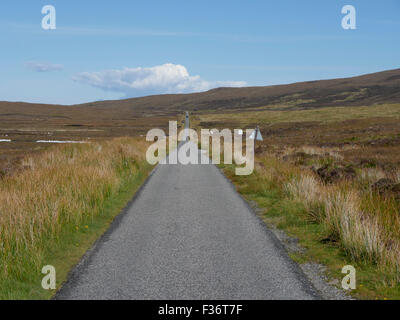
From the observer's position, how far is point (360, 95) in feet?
489

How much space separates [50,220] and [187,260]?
3084 millimetres

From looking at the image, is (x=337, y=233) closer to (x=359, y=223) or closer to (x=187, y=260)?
(x=359, y=223)

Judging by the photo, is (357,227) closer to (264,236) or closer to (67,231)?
(264,236)

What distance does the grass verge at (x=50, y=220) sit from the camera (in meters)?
5.25

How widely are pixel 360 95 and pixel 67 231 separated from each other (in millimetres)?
160214

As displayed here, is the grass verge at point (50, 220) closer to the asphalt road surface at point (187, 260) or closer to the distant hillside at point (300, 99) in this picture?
the asphalt road surface at point (187, 260)

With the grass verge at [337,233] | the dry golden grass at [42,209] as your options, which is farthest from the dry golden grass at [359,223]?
the dry golden grass at [42,209]

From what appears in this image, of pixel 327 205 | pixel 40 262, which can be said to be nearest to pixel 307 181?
pixel 327 205

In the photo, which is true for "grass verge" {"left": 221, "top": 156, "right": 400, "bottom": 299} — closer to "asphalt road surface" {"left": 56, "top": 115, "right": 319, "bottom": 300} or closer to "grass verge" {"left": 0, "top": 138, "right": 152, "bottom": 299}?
"asphalt road surface" {"left": 56, "top": 115, "right": 319, "bottom": 300}

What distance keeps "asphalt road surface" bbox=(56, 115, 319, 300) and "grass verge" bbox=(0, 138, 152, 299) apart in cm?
40

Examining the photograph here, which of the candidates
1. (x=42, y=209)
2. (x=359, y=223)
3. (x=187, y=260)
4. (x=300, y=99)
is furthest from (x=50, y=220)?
(x=300, y=99)

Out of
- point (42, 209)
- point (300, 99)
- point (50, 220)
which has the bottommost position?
point (50, 220)

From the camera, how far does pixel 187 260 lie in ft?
19.9
